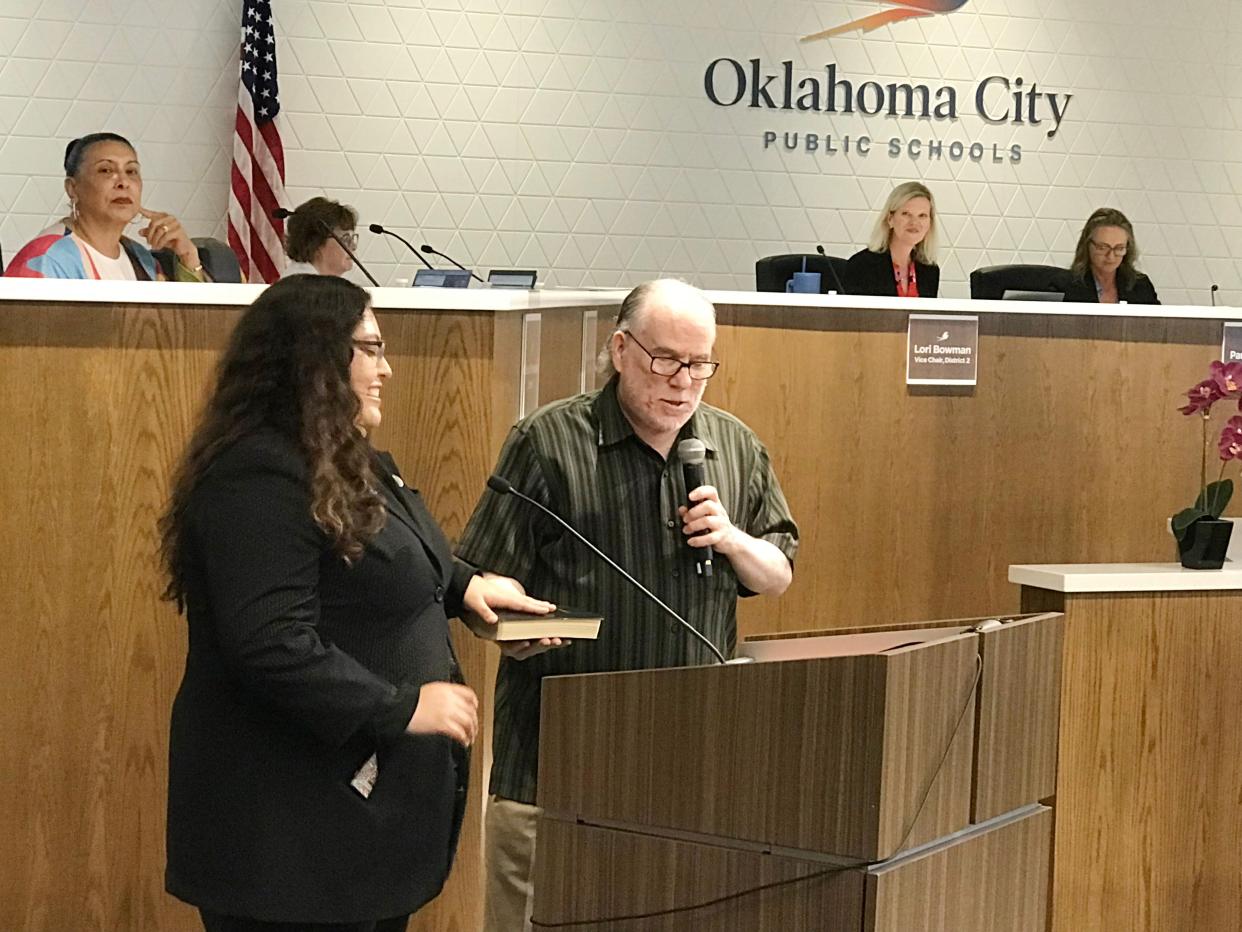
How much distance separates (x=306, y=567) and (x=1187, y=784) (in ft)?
6.85

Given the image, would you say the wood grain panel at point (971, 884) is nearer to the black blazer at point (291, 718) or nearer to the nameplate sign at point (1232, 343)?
the black blazer at point (291, 718)

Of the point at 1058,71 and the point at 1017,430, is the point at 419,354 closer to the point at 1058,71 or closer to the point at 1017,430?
the point at 1017,430

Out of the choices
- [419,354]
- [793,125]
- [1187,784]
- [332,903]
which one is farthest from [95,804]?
[793,125]

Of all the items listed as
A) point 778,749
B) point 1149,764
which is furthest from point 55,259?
point 778,749

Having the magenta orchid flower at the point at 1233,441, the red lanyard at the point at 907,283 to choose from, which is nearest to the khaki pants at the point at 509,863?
the magenta orchid flower at the point at 1233,441

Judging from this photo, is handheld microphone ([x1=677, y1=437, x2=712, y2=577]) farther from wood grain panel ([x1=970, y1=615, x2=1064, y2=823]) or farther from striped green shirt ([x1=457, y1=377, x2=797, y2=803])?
wood grain panel ([x1=970, y1=615, x2=1064, y2=823])

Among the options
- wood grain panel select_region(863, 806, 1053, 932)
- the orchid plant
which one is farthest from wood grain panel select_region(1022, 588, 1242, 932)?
wood grain panel select_region(863, 806, 1053, 932)

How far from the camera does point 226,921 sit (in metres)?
2.12

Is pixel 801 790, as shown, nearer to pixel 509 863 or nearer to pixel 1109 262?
pixel 509 863

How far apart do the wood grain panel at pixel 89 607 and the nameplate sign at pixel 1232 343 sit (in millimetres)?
3248

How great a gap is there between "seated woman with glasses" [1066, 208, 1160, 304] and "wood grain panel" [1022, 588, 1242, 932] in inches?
153

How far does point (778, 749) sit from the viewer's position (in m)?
1.96

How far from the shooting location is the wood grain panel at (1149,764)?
3.24 meters

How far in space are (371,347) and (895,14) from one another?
264 inches
